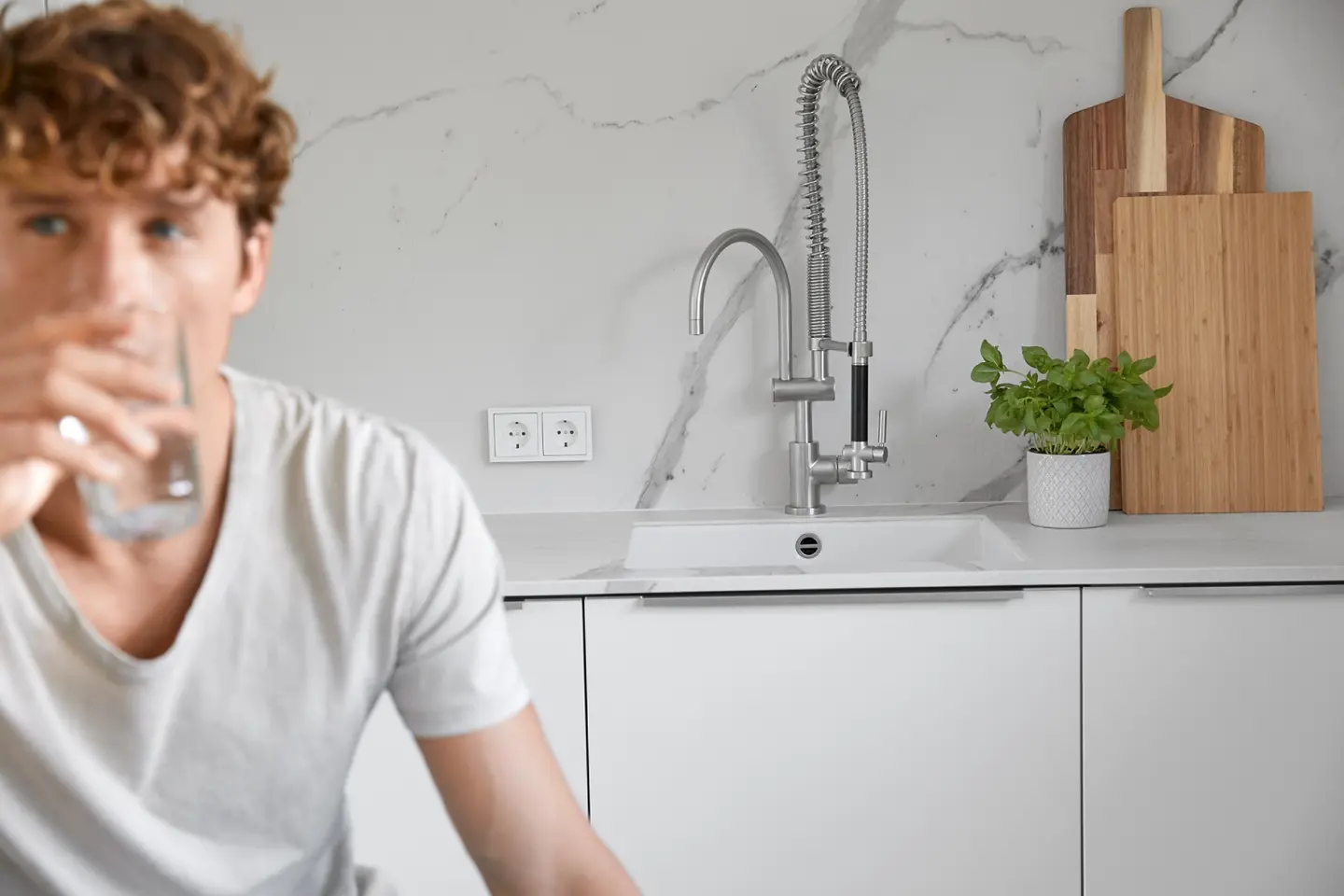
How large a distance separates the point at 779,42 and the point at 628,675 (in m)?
1.10

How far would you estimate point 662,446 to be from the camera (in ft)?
7.01

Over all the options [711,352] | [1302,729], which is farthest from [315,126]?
[1302,729]

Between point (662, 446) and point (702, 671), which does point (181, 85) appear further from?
point (662, 446)

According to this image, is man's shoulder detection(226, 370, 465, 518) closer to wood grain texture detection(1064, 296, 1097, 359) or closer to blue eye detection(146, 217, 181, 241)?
blue eye detection(146, 217, 181, 241)

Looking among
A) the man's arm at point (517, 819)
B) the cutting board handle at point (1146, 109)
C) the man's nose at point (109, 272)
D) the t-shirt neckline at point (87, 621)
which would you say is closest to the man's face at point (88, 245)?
the man's nose at point (109, 272)

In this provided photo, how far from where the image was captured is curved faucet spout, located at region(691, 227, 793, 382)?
1905 millimetres

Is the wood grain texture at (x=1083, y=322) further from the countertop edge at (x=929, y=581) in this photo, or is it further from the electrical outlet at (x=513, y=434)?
the electrical outlet at (x=513, y=434)

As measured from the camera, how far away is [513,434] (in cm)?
213

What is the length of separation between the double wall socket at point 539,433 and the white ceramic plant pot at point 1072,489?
755 millimetres

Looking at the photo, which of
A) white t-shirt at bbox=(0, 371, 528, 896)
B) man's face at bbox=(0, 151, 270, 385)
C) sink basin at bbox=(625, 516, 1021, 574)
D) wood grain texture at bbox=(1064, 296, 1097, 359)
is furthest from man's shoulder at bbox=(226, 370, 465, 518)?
wood grain texture at bbox=(1064, 296, 1097, 359)

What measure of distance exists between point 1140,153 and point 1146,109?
0.07 metres

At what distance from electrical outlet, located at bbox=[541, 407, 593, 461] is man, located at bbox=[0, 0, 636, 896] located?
3.82 ft

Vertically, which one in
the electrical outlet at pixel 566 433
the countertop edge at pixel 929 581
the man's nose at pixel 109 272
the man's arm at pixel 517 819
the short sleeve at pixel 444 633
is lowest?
the man's arm at pixel 517 819

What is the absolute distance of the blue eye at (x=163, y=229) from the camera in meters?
0.74
